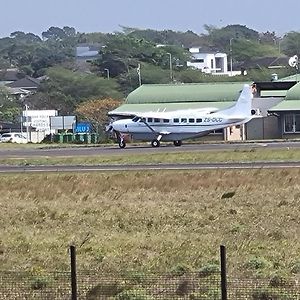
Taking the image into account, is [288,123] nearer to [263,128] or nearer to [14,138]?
[263,128]

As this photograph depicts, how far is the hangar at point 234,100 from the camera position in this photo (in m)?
90.0

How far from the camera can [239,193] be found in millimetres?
38812

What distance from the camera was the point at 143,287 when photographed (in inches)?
727

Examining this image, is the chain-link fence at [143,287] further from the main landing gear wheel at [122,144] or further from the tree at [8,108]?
the tree at [8,108]

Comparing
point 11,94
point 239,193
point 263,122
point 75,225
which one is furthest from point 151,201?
point 11,94

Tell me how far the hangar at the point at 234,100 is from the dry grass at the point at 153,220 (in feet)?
141

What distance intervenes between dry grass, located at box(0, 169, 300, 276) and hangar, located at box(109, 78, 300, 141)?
43009 millimetres

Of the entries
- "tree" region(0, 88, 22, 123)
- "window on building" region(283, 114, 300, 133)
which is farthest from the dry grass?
"tree" region(0, 88, 22, 123)

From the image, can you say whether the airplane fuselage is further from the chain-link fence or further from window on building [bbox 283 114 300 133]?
the chain-link fence

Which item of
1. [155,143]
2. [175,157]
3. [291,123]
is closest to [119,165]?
[175,157]

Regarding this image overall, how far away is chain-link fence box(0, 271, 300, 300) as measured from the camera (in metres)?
18.0

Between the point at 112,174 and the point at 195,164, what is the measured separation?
20.9 feet

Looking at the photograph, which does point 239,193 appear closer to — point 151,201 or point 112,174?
point 151,201

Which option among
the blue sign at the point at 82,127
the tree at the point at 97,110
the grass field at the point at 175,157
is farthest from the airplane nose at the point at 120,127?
the tree at the point at 97,110
